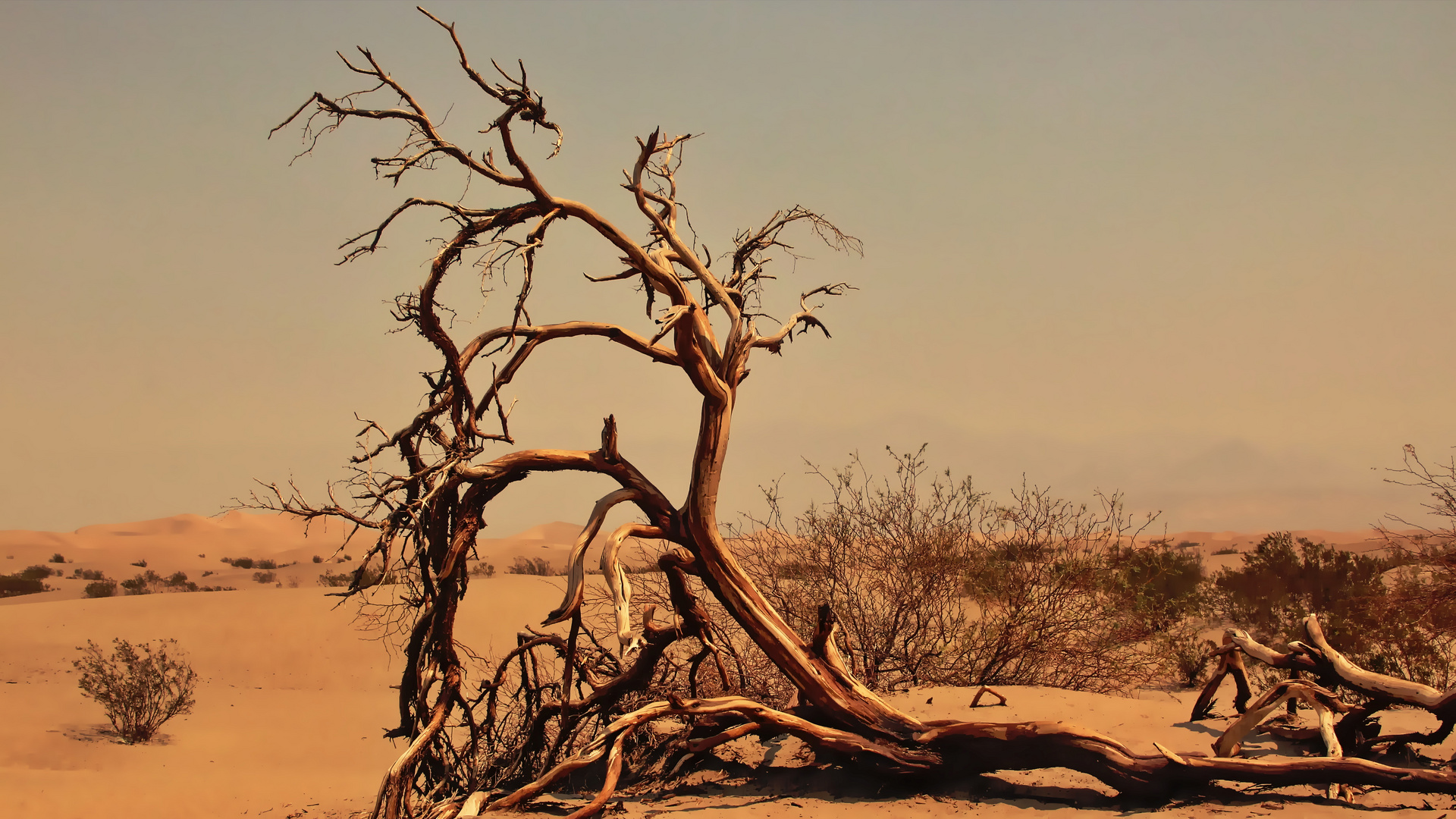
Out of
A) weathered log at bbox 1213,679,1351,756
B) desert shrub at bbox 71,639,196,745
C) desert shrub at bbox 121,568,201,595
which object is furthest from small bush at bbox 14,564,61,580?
weathered log at bbox 1213,679,1351,756

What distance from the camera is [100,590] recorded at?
24.5 metres

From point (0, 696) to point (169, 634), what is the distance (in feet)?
16.5

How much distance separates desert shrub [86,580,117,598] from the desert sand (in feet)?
1.86

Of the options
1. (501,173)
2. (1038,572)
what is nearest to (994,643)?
(1038,572)

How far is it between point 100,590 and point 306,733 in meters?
16.6

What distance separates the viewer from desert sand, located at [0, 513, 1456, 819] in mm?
5812

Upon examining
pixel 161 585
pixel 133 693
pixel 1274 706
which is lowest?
pixel 133 693

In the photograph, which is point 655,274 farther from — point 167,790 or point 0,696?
point 0,696

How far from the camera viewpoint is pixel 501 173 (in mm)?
5723

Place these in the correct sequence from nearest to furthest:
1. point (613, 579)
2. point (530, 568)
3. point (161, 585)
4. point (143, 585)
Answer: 1. point (613, 579)
2. point (143, 585)
3. point (161, 585)
4. point (530, 568)

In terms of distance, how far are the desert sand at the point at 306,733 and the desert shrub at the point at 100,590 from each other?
568mm

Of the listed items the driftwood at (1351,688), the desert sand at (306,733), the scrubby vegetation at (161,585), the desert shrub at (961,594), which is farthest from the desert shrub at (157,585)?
the driftwood at (1351,688)

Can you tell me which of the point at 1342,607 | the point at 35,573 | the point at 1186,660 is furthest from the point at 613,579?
the point at 35,573

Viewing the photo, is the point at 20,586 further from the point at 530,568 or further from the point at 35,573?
the point at 530,568
